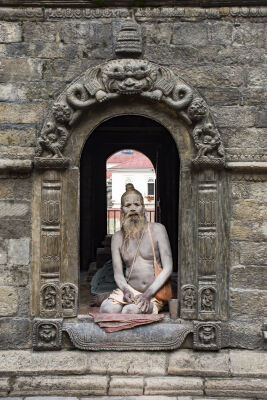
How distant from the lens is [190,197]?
Answer: 15.3 feet

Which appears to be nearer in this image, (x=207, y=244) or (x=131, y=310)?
(x=207, y=244)

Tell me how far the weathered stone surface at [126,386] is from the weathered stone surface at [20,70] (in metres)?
3.01

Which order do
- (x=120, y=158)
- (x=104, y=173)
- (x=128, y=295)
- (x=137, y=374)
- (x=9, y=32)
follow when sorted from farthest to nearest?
1. (x=120, y=158)
2. (x=104, y=173)
3. (x=128, y=295)
4. (x=9, y=32)
5. (x=137, y=374)

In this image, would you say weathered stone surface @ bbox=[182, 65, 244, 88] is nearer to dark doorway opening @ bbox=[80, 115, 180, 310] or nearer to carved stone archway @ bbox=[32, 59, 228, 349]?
carved stone archway @ bbox=[32, 59, 228, 349]

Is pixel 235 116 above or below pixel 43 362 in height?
above

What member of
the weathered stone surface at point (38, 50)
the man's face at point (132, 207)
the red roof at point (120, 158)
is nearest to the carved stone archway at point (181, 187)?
the weathered stone surface at point (38, 50)

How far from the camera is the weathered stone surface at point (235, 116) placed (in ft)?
15.1

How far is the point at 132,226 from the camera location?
207 inches

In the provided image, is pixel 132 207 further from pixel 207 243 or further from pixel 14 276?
pixel 14 276

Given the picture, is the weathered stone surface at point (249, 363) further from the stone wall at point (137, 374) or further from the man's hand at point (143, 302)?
the man's hand at point (143, 302)

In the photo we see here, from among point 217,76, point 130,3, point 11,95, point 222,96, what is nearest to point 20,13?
point 11,95

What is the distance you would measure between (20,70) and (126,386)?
10.5ft

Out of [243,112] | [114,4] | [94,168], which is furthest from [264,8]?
[94,168]

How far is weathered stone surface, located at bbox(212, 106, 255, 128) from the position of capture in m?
4.59
